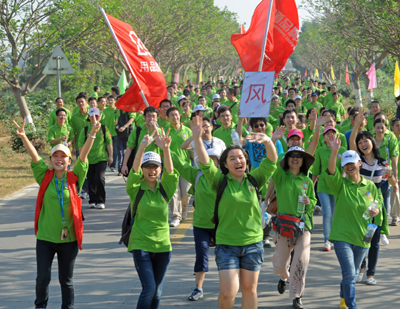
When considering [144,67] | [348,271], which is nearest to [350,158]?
[348,271]

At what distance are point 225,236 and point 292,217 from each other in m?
1.22

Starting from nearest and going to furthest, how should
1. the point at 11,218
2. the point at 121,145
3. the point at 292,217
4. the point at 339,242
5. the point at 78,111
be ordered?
the point at 339,242, the point at 292,217, the point at 11,218, the point at 78,111, the point at 121,145

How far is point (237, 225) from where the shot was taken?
5051 millimetres

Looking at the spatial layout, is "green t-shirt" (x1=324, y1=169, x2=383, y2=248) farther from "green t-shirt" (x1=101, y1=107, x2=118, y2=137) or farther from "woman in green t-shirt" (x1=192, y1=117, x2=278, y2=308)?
"green t-shirt" (x1=101, y1=107, x2=118, y2=137)

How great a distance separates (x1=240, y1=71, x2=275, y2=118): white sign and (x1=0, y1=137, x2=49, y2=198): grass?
6443 mm

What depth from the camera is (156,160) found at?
17.1 ft

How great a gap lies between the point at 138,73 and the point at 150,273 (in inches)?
178

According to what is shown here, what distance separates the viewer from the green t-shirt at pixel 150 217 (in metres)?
5.11

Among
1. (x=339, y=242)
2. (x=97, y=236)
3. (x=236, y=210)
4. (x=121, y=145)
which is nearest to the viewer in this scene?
(x=236, y=210)

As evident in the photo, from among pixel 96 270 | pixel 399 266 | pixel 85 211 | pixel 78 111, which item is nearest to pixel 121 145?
pixel 78 111

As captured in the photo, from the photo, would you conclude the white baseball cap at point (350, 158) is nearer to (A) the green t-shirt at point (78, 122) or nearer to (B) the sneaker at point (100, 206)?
(B) the sneaker at point (100, 206)

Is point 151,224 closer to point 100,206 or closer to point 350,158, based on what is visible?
point 350,158

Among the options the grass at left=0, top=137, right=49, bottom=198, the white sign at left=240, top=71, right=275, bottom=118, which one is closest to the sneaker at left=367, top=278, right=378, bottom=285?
the white sign at left=240, top=71, right=275, bottom=118

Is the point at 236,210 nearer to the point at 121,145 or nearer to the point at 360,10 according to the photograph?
the point at 121,145
